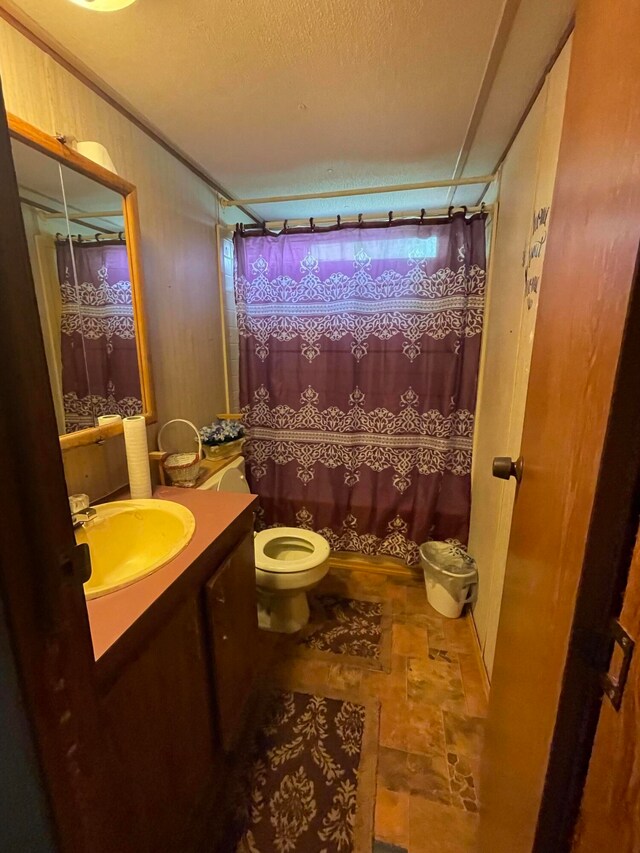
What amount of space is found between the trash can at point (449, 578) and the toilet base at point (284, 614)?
70cm

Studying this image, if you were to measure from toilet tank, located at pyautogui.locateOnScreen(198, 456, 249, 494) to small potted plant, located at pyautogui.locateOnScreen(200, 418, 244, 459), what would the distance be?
7cm

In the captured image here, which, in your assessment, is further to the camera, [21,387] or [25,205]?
[25,205]

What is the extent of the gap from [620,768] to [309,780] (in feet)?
3.95

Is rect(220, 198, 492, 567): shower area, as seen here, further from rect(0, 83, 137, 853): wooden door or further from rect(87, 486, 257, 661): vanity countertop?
rect(0, 83, 137, 853): wooden door

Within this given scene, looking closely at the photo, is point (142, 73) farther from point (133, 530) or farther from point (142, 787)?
point (142, 787)

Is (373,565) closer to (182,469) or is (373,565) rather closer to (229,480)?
(229,480)

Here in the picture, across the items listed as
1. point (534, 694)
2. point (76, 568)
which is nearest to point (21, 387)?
point (76, 568)

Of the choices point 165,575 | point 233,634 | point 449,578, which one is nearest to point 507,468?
point 165,575

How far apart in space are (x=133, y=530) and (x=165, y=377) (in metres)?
0.75

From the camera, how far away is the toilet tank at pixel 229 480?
170 centimetres

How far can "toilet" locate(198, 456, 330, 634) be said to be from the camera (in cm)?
172

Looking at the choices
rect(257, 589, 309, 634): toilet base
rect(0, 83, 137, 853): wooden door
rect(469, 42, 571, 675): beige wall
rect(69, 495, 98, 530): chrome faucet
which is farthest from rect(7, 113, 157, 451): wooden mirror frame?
rect(469, 42, 571, 675): beige wall

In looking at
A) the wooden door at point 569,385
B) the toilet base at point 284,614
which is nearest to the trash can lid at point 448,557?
the toilet base at point 284,614

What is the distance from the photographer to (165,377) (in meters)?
1.73
